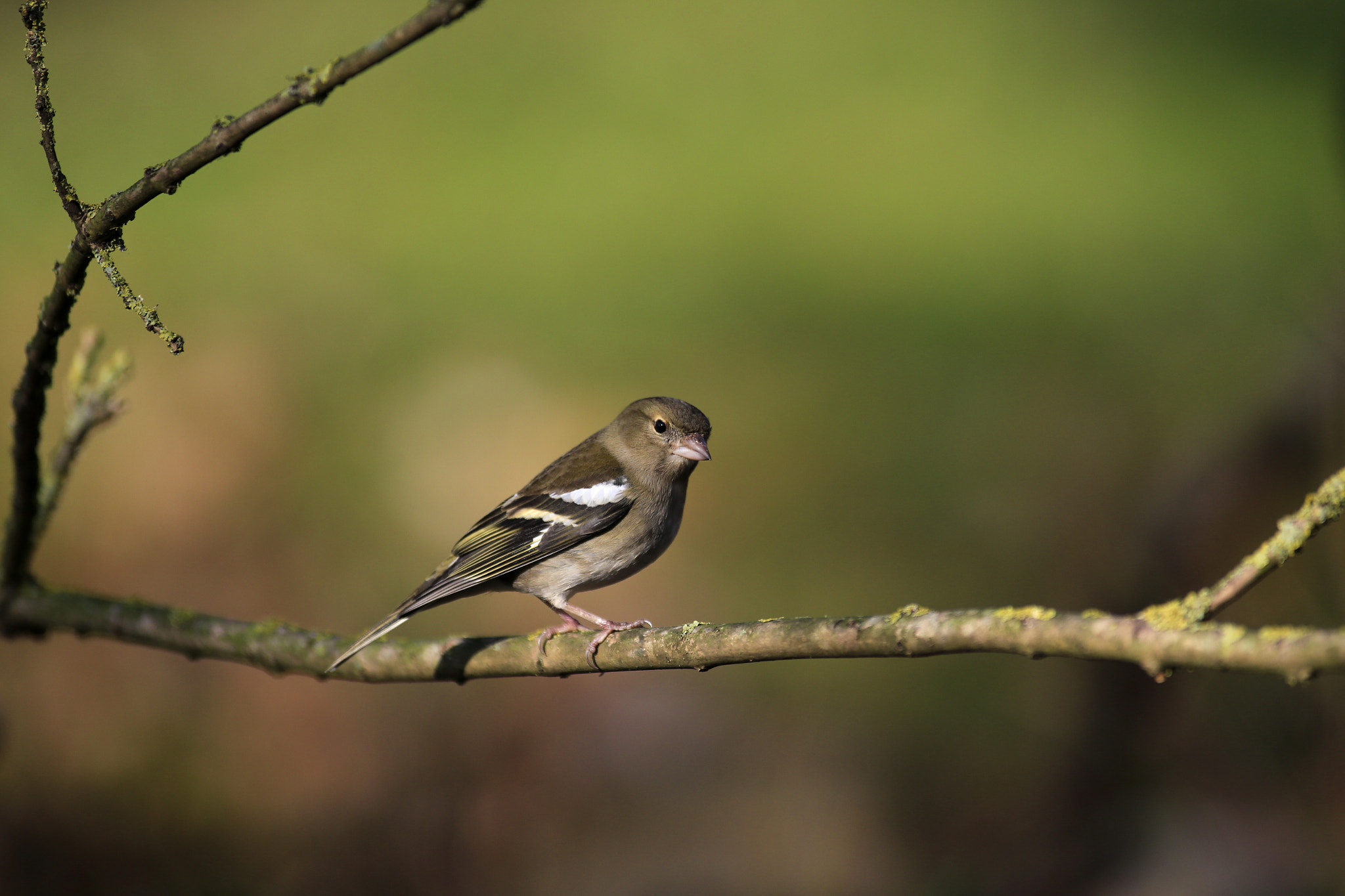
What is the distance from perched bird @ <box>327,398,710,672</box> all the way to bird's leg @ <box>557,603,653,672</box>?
13mm

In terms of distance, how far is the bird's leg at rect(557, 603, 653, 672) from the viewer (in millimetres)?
2971

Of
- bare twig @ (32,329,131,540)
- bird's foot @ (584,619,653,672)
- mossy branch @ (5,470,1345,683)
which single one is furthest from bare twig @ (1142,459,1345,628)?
bare twig @ (32,329,131,540)

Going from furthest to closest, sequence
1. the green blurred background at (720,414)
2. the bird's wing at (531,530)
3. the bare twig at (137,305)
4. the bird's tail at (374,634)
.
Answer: the green blurred background at (720,414), the bird's wing at (531,530), the bird's tail at (374,634), the bare twig at (137,305)

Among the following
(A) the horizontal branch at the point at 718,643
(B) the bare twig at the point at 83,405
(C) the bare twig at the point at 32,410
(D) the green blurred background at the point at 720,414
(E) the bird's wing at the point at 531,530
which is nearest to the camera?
(A) the horizontal branch at the point at 718,643

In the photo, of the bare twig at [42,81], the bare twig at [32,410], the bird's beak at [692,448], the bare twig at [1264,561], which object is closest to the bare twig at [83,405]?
the bare twig at [32,410]

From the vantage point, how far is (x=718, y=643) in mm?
2588

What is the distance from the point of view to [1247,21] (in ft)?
42.3

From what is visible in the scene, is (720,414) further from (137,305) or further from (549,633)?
(137,305)

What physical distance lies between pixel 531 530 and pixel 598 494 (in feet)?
0.95

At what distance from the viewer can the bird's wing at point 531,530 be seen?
390cm

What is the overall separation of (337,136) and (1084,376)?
777 cm

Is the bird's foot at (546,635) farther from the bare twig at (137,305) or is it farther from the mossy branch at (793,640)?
the bare twig at (137,305)

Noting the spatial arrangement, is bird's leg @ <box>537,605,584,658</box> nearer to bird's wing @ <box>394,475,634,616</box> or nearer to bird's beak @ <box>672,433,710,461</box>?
bird's wing @ <box>394,475,634,616</box>

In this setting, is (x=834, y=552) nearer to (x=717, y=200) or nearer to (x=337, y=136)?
(x=717, y=200)
